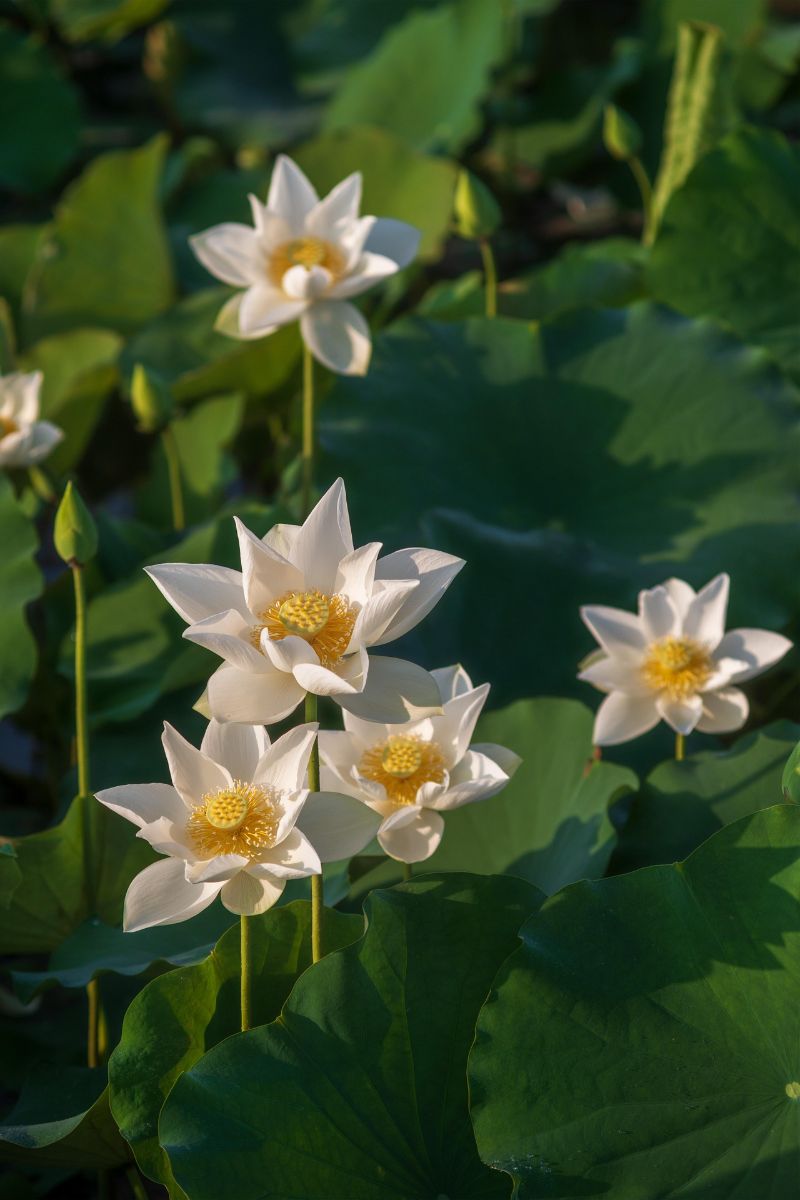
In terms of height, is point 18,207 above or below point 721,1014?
below

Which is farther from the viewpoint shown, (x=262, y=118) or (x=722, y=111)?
(x=262, y=118)

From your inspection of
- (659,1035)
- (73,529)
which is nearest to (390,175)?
(73,529)

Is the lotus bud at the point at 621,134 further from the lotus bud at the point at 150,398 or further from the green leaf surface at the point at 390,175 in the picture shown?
the lotus bud at the point at 150,398

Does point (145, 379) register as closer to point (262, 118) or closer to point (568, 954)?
point (568, 954)

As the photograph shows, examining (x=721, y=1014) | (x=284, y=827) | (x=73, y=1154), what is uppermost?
(x=284, y=827)

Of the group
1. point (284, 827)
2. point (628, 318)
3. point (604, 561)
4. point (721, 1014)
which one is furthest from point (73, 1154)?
point (628, 318)

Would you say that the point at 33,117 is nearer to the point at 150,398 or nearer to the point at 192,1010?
the point at 150,398

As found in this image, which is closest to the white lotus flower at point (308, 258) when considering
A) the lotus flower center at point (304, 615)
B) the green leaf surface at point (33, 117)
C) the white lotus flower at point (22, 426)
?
the white lotus flower at point (22, 426)
